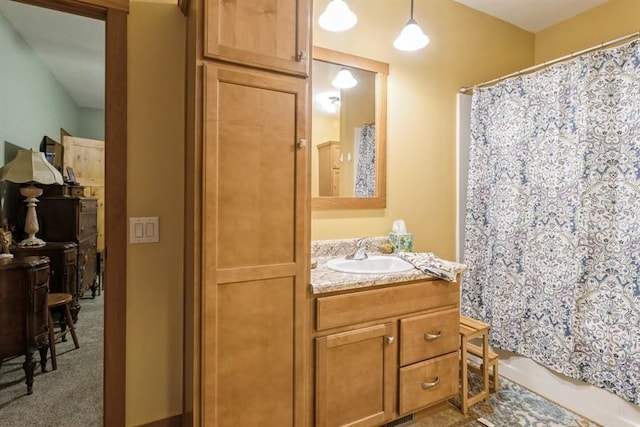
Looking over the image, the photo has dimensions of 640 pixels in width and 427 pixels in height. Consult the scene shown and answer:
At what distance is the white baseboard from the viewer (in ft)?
5.94

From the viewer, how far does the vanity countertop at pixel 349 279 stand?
1493mm

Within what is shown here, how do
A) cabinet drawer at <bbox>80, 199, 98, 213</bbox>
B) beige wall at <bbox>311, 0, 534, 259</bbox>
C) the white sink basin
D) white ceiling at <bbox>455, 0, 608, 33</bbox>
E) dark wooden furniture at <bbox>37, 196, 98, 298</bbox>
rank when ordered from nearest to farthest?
the white sink basin, beige wall at <bbox>311, 0, 534, 259</bbox>, white ceiling at <bbox>455, 0, 608, 33</bbox>, dark wooden furniture at <bbox>37, 196, 98, 298</bbox>, cabinet drawer at <bbox>80, 199, 98, 213</bbox>

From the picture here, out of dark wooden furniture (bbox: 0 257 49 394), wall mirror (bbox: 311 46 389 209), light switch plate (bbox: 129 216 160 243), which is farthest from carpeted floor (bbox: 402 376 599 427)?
dark wooden furniture (bbox: 0 257 49 394)

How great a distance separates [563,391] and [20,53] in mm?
4862

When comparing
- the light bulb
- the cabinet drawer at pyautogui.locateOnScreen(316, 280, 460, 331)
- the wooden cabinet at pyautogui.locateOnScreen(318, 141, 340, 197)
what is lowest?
the cabinet drawer at pyautogui.locateOnScreen(316, 280, 460, 331)

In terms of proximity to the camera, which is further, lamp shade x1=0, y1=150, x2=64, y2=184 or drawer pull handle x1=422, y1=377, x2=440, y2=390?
lamp shade x1=0, y1=150, x2=64, y2=184

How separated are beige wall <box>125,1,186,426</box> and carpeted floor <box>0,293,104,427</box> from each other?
589 mm

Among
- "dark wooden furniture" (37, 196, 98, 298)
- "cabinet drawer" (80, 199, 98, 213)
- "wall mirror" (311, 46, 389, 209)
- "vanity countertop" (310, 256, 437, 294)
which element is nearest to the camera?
"vanity countertop" (310, 256, 437, 294)

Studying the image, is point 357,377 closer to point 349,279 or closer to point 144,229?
point 349,279

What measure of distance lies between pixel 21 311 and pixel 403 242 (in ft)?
7.96

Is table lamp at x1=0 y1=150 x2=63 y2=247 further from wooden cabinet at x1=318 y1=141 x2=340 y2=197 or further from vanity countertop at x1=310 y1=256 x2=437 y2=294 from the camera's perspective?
vanity countertop at x1=310 y1=256 x2=437 y2=294

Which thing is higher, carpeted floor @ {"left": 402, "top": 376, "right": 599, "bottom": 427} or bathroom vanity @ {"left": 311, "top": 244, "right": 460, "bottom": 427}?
bathroom vanity @ {"left": 311, "top": 244, "right": 460, "bottom": 427}

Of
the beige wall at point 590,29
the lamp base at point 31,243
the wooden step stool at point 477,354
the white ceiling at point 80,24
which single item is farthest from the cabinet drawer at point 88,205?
the beige wall at point 590,29

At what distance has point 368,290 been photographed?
1613mm
